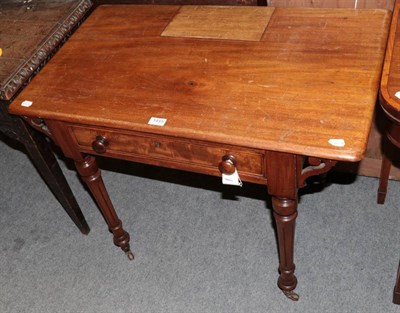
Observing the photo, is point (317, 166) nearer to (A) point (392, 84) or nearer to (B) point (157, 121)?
(A) point (392, 84)

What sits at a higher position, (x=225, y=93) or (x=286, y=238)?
(x=225, y=93)

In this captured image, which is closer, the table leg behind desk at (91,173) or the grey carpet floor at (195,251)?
the table leg behind desk at (91,173)

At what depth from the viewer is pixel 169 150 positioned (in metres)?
1.33

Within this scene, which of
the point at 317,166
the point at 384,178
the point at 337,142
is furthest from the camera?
the point at 384,178

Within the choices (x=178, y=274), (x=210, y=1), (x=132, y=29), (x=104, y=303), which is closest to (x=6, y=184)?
(x=104, y=303)

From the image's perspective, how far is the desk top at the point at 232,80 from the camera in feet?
3.77

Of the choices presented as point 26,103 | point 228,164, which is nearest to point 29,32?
point 26,103

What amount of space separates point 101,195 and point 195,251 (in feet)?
1.51

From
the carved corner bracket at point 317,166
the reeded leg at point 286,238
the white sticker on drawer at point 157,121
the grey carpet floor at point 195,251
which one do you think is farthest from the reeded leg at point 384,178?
the white sticker on drawer at point 157,121

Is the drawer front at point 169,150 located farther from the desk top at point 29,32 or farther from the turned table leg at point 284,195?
the desk top at point 29,32

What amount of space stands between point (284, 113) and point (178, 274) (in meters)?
0.91

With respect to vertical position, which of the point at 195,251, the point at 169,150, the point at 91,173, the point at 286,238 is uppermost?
the point at 169,150

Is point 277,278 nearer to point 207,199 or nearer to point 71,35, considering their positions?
point 207,199

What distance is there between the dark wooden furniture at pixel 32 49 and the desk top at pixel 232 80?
0.21ft
